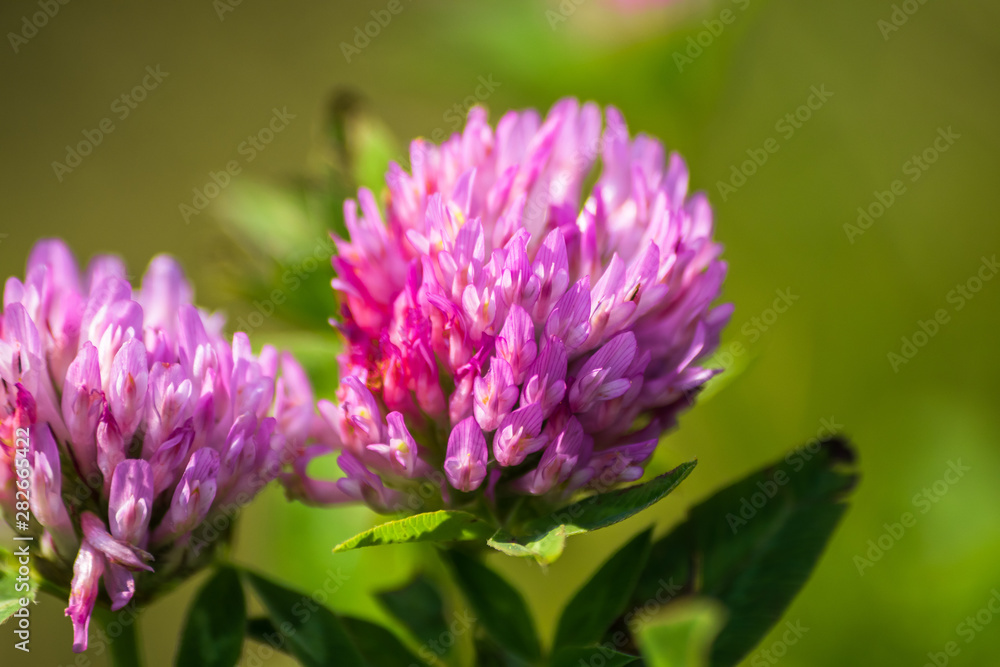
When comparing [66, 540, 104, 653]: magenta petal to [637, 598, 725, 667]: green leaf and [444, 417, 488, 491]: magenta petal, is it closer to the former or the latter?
[444, 417, 488, 491]: magenta petal

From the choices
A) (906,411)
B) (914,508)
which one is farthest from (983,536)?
(906,411)

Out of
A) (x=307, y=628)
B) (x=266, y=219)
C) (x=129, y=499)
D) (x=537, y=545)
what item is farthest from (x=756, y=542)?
(x=266, y=219)

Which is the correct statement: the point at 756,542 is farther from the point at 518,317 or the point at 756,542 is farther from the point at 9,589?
the point at 9,589

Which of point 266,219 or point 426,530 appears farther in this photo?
point 266,219

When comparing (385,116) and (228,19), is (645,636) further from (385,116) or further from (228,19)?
(228,19)

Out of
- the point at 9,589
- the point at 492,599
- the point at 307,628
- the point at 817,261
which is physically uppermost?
the point at 817,261
